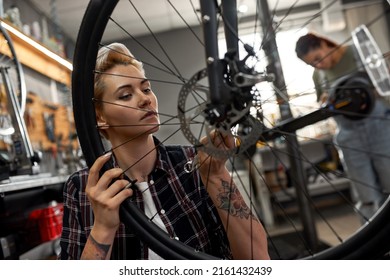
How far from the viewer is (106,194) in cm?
80

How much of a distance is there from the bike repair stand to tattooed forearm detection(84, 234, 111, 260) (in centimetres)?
70

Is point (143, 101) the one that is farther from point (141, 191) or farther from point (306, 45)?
point (306, 45)

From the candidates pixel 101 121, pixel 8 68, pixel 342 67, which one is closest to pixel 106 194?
pixel 101 121

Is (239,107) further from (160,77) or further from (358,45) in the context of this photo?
(358,45)

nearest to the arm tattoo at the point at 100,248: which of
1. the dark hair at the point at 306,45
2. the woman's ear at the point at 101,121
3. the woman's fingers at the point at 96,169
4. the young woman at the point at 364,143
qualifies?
the woman's fingers at the point at 96,169

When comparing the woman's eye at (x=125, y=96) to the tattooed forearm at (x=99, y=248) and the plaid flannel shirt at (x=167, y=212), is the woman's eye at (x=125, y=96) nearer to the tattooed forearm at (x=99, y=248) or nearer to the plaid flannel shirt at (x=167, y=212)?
the plaid flannel shirt at (x=167, y=212)

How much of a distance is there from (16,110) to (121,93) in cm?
78

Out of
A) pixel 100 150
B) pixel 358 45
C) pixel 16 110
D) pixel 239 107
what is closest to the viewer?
pixel 239 107

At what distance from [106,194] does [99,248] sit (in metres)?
0.12

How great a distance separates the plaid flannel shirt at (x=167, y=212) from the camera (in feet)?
2.93

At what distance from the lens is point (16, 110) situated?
1.48m

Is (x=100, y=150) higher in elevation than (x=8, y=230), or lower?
higher

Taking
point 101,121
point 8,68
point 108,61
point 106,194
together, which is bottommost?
point 106,194
